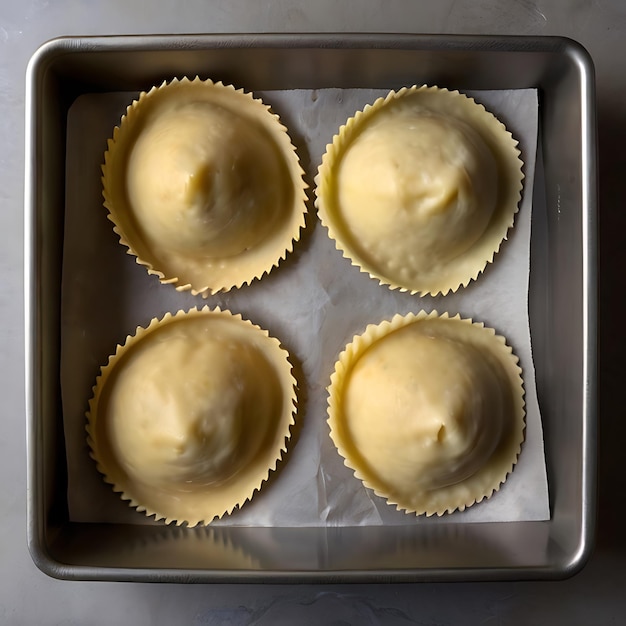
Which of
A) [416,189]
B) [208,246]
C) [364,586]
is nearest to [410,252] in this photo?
[416,189]

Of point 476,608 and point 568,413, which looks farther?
point 476,608

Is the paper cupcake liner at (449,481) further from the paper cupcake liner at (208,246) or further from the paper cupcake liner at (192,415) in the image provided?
the paper cupcake liner at (208,246)

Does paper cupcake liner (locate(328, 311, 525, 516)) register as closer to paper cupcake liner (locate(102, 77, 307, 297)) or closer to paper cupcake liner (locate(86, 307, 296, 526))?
paper cupcake liner (locate(86, 307, 296, 526))

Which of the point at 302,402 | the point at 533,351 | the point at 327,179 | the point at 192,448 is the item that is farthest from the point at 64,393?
A: the point at 533,351

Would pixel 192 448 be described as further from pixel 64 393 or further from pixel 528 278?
pixel 528 278

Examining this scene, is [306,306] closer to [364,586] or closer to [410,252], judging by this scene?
[410,252]

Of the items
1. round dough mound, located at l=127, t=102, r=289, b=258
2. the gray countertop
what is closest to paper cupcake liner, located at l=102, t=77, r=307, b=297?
round dough mound, located at l=127, t=102, r=289, b=258

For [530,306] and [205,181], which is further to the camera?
[530,306]
